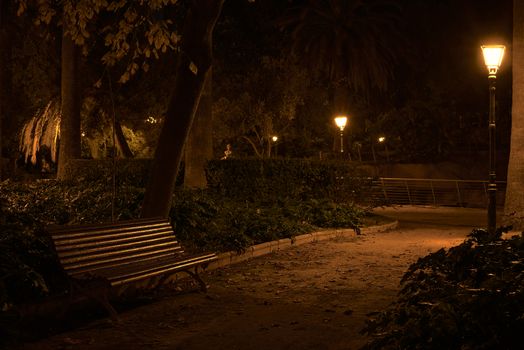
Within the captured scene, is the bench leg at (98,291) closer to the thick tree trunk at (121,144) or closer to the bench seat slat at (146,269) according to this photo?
the bench seat slat at (146,269)

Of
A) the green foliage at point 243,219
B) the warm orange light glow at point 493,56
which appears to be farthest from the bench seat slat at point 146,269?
the warm orange light glow at point 493,56

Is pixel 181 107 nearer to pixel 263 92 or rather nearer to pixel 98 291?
pixel 98 291

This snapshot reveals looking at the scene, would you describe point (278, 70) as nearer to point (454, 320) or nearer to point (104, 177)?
point (104, 177)

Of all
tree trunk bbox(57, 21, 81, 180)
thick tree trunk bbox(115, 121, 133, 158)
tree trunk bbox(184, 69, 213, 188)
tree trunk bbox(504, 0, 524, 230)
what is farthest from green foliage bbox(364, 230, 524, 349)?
thick tree trunk bbox(115, 121, 133, 158)

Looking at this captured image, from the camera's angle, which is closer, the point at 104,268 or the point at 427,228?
the point at 104,268

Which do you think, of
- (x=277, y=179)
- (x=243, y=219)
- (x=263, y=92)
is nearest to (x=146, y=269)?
(x=243, y=219)

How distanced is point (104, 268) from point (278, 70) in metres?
20.5

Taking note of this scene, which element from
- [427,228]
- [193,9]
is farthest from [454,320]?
[427,228]

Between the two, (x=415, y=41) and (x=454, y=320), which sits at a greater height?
(x=415, y=41)

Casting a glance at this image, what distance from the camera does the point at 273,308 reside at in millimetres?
7676

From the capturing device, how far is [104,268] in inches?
285

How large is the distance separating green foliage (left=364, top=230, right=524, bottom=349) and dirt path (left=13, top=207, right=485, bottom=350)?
196 cm

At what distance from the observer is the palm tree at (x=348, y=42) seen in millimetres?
35719

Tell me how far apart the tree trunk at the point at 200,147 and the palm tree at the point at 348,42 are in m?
17.3
